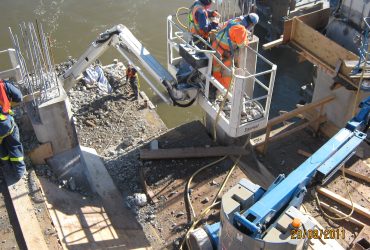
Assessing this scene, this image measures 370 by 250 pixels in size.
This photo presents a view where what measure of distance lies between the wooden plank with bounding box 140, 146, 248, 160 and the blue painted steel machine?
3698 millimetres

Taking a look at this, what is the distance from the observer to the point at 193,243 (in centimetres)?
780

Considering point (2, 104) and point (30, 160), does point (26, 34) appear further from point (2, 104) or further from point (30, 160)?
point (30, 160)

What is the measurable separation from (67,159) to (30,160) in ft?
2.70

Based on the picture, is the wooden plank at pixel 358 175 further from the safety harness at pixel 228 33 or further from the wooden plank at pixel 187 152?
the safety harness at pixel 228 33

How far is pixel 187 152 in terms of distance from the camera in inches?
417

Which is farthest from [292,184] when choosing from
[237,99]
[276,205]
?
[237,99]

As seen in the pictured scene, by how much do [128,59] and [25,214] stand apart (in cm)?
436

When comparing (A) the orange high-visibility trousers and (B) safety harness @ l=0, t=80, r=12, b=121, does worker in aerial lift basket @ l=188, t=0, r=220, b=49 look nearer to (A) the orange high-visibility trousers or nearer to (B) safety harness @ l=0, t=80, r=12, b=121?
(A) the orange high-visibility trousers

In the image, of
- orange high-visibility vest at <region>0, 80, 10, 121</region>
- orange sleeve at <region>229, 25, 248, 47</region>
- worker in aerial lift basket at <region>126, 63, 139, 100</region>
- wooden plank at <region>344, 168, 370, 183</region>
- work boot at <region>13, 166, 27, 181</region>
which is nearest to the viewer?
orange high-visibility vest at <region>0, 80, 10, 121</region>

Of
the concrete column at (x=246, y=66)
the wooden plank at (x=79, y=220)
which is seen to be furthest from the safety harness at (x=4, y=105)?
the concrete column at (x=246, y=66)

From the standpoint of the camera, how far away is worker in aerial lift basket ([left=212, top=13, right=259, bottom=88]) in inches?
341

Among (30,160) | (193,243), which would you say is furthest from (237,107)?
(30,160)

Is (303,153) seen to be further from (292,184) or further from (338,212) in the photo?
(292,184)

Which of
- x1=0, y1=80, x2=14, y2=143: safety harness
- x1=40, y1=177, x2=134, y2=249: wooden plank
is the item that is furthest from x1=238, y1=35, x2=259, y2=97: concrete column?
x1=0, y1=80, x2=14, y2=143: safety harness
